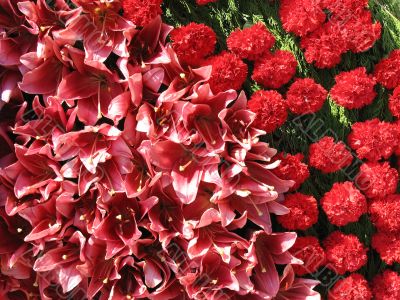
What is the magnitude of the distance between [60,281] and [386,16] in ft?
Result: 3.50

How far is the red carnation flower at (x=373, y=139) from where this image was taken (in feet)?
4.34

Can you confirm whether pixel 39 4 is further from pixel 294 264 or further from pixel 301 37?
pixel 294 264

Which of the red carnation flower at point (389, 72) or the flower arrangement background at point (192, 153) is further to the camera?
the red carnation flower at point (389, 72)

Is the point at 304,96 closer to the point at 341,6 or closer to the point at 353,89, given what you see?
the point at 353,89

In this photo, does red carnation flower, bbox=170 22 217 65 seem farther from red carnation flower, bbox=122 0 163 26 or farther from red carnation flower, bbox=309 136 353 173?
red carnation flower, bbox=309 136 353 173

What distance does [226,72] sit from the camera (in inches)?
48.6

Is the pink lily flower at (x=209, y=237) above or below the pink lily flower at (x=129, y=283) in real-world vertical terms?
above

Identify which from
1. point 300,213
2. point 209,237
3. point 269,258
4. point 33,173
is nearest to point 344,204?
point 300,213

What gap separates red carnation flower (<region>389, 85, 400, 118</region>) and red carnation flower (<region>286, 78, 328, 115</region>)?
0.19 metres

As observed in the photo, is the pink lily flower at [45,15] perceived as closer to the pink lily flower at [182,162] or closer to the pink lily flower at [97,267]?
the pink lily flower at [182,162]

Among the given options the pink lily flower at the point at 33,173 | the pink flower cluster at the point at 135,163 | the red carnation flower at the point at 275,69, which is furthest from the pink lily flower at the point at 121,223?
the red carnation flower at the point at 275,69

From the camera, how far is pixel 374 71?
4.61 feet

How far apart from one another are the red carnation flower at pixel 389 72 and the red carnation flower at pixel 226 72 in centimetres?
36

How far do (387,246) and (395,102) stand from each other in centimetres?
34
